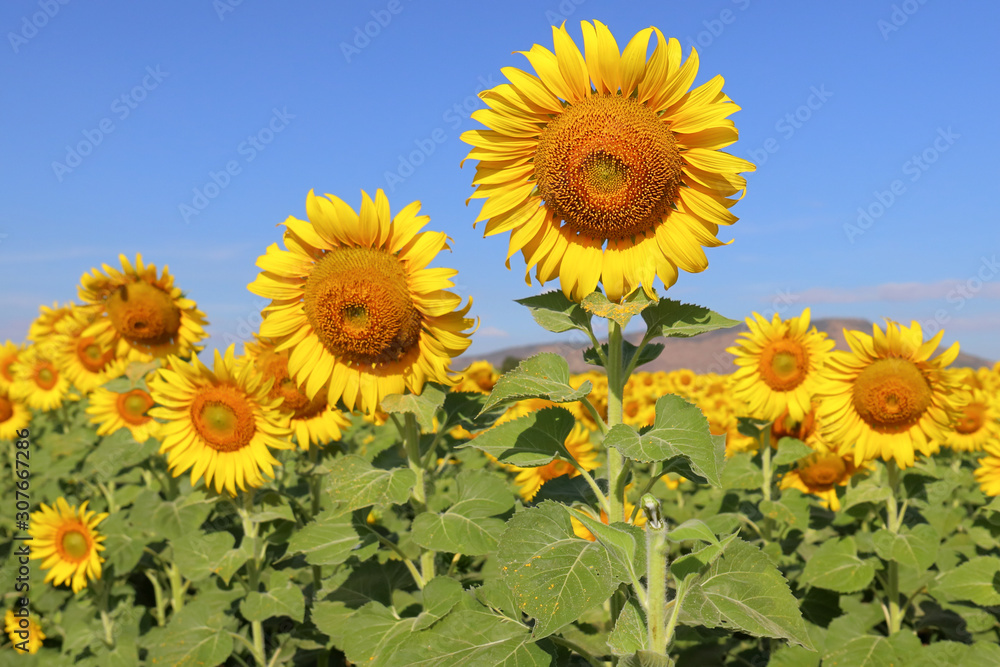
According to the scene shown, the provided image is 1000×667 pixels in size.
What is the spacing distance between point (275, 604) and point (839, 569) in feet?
11.1

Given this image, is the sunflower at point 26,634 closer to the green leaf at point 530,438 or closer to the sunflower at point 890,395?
the green leaf at point 530,438

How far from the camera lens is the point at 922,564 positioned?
13.1ft

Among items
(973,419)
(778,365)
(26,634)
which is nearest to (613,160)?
(778,365)

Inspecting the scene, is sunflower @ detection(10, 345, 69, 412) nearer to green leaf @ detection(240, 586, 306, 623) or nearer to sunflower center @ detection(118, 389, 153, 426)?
sunflower center @ detection(118, 389, 153, 426)

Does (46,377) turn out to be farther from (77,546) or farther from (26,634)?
(77,546)

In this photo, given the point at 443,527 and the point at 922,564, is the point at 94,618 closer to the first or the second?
the point at 443,527

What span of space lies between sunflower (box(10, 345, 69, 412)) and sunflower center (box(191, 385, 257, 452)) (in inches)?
226

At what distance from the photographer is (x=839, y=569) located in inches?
172

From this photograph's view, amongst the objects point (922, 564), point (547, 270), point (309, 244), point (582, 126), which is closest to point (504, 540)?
point (547, 270)

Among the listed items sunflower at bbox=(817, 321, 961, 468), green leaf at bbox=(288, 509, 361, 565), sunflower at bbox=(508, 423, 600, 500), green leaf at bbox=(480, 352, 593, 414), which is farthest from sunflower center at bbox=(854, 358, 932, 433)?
green leaf at bbox=(288, 509, 361, 565)

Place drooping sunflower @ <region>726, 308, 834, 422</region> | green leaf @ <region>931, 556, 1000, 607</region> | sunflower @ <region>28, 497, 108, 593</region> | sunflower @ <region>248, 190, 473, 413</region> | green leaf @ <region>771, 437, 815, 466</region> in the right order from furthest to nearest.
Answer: sunflower @ <region>28, 497, 108, 593</region>, drooping sunflower @ <region>726, 308, 834, 422</region>, green leaf @ <region>771, 437, 815, 466</region>, green leaf @ <region>931, 556, 1000, 607</region>, sunflower @ <region>248, 190, 473, 413</region>

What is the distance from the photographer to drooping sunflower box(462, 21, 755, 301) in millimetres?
2469

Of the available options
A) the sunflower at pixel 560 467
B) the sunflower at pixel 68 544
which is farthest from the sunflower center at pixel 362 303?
the sunflower at pixel 68 544

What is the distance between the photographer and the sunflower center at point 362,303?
10.2ft
